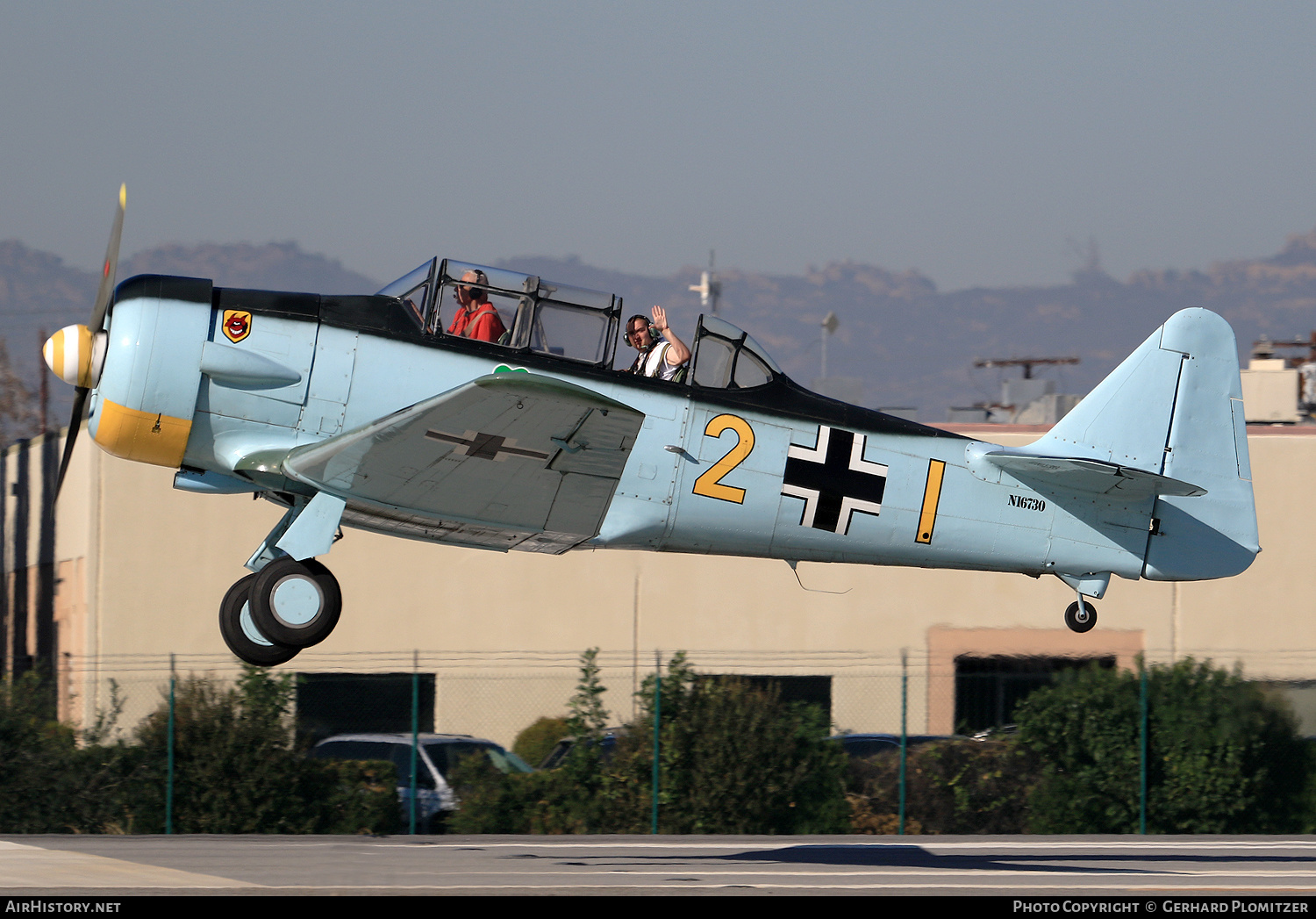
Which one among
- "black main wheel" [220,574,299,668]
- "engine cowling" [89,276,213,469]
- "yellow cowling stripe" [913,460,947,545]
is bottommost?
"black main wheel" [220,574,299,668]

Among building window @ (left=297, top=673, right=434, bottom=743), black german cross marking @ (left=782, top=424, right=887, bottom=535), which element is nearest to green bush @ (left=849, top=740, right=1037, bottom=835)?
building window @ (left=297, top=673, right=434, bottom=743)

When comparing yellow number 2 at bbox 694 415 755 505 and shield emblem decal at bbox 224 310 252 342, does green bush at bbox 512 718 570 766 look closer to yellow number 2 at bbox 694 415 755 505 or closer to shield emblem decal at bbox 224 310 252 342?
yellow number 2 at bbox 694 415 755 505

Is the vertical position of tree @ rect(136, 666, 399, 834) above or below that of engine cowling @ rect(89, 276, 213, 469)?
below

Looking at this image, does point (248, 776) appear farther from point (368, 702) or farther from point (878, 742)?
point (878, 742)

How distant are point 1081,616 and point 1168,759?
7.98 meters

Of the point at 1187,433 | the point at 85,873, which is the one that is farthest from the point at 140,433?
the point at 1187,433

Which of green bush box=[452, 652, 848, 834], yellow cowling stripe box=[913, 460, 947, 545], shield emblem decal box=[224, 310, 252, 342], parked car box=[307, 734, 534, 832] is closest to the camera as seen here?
shield emblem decal box=[224, 310, 252, 342]

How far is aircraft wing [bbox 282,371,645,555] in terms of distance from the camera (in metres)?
9.01

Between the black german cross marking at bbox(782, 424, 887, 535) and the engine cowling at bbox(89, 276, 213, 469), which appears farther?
the black german cross marking at bbox(782, 424, 887, 535)

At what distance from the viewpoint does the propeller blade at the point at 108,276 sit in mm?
9875

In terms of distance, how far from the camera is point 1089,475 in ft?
36.7

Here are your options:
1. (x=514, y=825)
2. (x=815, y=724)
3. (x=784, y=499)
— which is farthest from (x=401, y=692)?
(x=784, y=499)

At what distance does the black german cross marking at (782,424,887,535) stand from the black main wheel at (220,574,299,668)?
140 inches

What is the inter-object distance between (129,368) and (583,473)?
9.39 feet
